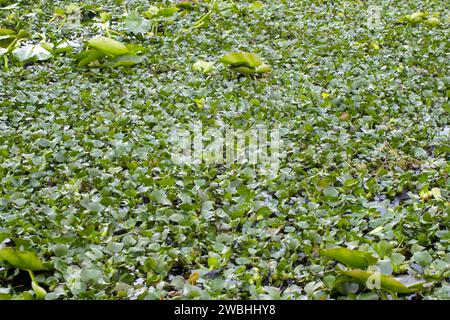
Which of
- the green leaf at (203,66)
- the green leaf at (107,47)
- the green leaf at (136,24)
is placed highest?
the green leaf at (136,24)

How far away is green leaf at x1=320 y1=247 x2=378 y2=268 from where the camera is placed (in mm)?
1420

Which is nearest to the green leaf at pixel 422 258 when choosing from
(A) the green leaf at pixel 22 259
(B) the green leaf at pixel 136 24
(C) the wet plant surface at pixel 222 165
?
(C) the wet plant surface at pixel 222 165

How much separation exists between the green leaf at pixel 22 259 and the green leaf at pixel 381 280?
0.76 metres

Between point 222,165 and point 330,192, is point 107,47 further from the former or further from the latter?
point 330,192

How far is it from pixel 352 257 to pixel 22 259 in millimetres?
816

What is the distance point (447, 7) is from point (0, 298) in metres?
3.21

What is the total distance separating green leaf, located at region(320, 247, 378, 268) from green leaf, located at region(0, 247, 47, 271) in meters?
0.73

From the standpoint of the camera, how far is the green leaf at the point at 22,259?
1.46m

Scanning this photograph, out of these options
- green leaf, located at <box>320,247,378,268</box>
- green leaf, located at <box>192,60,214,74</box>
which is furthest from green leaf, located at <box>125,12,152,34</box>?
green leaf, located at <box>320,247,378,268</box>

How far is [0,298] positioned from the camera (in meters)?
1.39

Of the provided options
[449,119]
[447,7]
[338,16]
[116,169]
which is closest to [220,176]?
[116,169]

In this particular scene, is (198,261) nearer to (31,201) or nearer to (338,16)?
(31,201)

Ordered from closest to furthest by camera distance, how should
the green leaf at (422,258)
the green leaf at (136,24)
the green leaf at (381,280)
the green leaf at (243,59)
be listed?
the green leaf at (381,280) → the green leaf at (422,258) → the green leaf at (243,59) → the green leaf at (136,24)

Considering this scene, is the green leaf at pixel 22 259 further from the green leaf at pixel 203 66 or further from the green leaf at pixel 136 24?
the green leaf at pixel 136 24
